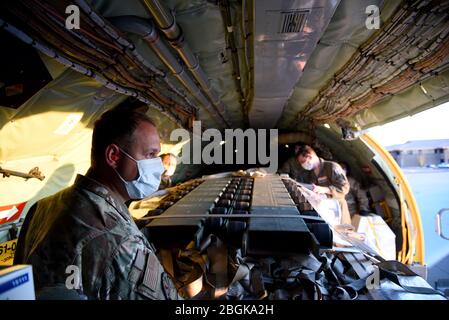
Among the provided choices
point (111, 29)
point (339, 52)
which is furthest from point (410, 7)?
point (111, 29)

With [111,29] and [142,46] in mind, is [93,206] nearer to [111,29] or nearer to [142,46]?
[111,29]

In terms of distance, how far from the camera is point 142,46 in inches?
93.1

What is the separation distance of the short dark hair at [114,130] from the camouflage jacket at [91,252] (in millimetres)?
242

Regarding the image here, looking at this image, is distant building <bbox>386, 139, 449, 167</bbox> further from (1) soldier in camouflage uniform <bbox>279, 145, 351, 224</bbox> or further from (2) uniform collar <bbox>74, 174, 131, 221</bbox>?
(2) uniform collar <bbox>74, 174, 131, 221</bbox>

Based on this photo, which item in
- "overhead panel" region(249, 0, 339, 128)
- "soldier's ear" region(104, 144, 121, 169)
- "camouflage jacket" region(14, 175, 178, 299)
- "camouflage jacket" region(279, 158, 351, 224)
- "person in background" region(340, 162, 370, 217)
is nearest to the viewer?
"camouflage jacket" region(14, 175, 178, 299)

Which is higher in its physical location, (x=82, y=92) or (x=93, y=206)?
(x=82, y=92)

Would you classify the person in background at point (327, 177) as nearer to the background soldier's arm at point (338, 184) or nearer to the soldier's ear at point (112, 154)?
the background soldier's arm at point (338, 184)

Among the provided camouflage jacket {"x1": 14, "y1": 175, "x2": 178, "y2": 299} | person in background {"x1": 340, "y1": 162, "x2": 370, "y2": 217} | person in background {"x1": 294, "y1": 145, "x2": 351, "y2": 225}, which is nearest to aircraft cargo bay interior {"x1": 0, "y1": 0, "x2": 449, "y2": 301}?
camouflage jacket {"x1": 14, "y1": 175, "x2": 178, "y2": 299}

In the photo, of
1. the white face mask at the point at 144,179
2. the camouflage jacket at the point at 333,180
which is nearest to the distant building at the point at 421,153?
the camouflage jacket at the point at 333,180

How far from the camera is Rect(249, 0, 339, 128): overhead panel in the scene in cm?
162

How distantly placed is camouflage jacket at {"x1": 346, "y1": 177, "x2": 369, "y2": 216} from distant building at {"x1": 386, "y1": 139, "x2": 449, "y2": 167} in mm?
7747

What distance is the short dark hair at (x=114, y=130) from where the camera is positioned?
140 cm

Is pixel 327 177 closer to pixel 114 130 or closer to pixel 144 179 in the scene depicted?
pixel 144 179
